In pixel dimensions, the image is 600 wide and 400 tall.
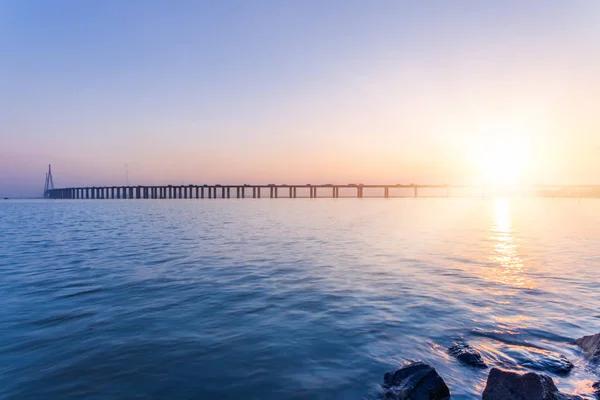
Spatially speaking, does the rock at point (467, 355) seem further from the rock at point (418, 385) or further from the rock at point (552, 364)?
the rock at point (418, 385)

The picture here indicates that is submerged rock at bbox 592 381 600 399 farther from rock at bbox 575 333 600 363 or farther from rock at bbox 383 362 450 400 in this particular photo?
rock at bbox 383 362 450 400

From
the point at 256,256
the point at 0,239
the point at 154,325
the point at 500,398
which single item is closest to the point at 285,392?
the point at 500,398

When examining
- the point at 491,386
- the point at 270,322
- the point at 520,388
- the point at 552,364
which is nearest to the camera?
the point at 520,388

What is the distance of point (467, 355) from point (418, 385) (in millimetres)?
2542

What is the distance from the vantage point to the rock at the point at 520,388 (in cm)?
615

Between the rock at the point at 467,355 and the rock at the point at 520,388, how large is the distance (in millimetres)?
1646

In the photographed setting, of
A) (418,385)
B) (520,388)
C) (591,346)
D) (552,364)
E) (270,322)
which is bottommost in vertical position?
(270,322)

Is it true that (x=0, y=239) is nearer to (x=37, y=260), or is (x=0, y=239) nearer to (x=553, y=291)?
(x=37, y=260)

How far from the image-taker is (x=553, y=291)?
15148 mm

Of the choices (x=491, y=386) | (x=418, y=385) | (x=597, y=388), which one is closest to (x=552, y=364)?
(x=597, y=388)

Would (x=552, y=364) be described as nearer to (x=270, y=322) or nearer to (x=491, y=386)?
(x=491, y=386)

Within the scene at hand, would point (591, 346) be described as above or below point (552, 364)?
above

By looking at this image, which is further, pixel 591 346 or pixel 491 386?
pixel 591 346

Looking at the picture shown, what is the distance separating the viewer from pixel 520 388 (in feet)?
20.4
